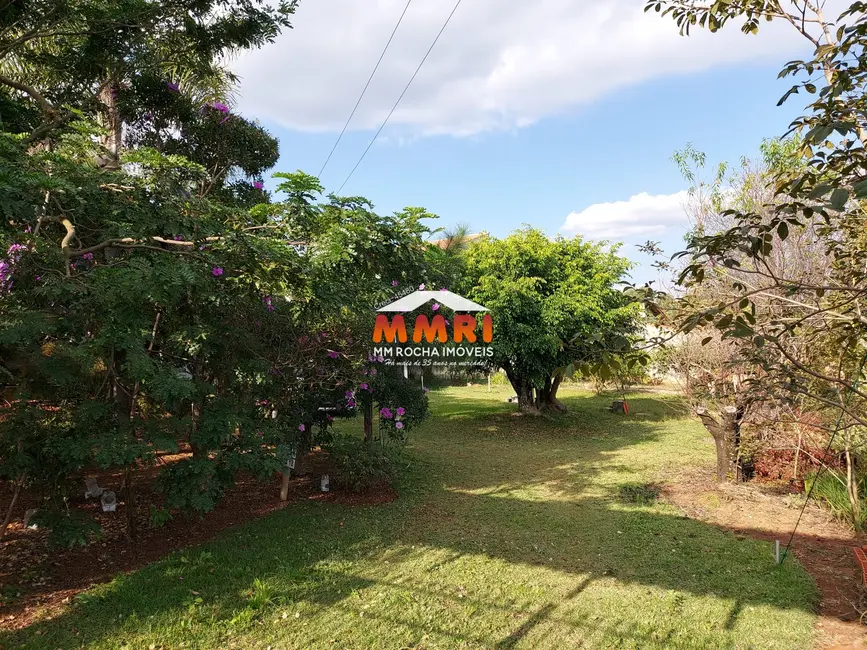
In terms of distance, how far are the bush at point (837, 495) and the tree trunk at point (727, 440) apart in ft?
3.23

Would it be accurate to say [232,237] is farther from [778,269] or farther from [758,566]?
[778,269]

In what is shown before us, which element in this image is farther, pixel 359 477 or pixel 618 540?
pixel 359 477

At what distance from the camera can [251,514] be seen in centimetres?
580

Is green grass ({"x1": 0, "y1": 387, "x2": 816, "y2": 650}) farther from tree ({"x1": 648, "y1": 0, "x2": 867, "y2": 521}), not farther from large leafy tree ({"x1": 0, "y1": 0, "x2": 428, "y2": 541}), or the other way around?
tree ({"x1": 648, "y1": 0, "x2": 867, "y2": 521})

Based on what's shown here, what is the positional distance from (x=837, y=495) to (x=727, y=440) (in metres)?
1.45

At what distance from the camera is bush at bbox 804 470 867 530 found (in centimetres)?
526

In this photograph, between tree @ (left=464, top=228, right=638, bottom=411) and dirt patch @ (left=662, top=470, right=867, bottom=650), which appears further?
tree @ (left=464, top=228, right=638, bottom=411)

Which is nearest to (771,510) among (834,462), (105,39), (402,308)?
(834,462)

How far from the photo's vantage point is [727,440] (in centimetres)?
691

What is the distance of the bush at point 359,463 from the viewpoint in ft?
20.7

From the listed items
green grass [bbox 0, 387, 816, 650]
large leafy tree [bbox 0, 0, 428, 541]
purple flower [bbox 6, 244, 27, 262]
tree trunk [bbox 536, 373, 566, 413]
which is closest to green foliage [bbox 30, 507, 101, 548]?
large leafy tree [bbox 0, 0, 428, 541]

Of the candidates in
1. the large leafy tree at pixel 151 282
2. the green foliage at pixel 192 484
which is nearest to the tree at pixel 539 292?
the large leafy tree at pixel 151 282

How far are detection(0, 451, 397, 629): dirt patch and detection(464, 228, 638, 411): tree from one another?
4744 mm

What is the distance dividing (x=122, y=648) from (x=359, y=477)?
129 inches
